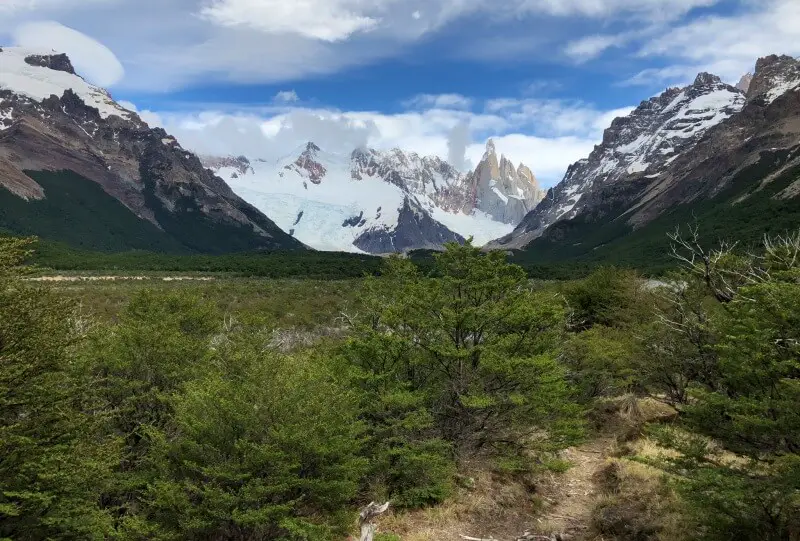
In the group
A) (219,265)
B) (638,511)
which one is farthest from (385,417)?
(219,265)

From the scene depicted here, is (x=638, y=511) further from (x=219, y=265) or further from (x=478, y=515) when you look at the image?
(x=219, y=265)

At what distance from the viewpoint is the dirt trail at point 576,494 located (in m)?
15.6

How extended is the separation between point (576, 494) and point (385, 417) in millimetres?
7449

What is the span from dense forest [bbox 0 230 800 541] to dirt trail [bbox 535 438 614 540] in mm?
569

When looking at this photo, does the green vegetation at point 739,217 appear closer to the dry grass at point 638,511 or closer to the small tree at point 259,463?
the dry grass at point 638,511

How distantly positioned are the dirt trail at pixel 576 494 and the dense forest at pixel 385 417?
569mm

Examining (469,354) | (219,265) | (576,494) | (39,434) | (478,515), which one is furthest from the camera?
(219,265)

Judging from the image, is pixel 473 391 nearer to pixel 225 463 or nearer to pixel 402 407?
pixel 402 407

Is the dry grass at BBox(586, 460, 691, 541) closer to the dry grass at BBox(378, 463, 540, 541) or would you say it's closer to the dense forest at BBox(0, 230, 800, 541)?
the dense forest at BBox(0, 230, 800, 541)

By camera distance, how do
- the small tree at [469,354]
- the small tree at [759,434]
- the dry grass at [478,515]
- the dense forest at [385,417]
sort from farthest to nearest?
the small tree at [469,354] → the dry grass at [478,515] → the dense forest at [385,417] → the small tree at [759,434]

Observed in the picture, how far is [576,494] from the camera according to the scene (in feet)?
61.6

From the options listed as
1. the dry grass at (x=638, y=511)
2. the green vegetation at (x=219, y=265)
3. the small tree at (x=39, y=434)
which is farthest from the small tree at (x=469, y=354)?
the green vegetation at (x=219, y=265)

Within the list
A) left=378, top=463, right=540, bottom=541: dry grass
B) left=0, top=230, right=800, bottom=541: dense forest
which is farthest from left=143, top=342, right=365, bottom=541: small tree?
left=378, top=463, right=540, bottom=541: dry grass

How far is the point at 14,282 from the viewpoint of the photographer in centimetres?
1316
